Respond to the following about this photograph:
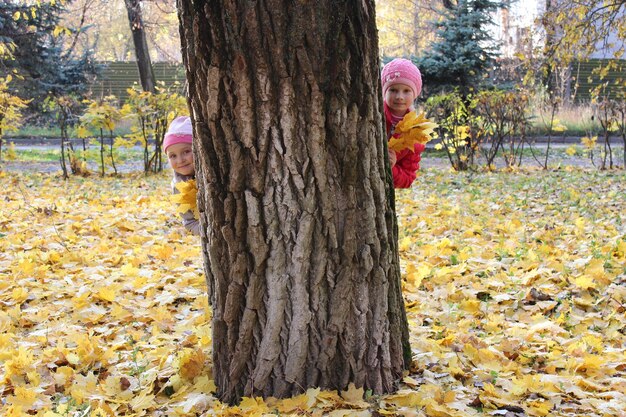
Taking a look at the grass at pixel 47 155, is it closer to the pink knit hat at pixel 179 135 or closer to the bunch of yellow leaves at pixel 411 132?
the pink knit hat at pixel 179 135

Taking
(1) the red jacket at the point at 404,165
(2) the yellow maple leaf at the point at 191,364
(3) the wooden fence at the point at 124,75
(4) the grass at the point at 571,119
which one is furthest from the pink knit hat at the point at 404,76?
(3) the wooden fence at the point at 124,75

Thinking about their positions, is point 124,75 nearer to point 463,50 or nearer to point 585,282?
point 463,50

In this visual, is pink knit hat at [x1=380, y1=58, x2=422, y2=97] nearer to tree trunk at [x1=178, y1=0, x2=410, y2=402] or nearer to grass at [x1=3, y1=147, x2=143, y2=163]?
tree trunk at [x1=178, y1=0, x2=410, y2=402]

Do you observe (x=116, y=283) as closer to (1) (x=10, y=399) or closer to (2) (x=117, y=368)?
(2) (x=117, y=368)

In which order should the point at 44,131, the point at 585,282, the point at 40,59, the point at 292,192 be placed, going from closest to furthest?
the point at 292,192 < the point at 585,282 < the point at 40,59 < the point at 44,131

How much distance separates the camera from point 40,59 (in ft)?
52.2

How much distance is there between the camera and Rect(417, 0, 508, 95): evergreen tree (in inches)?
583

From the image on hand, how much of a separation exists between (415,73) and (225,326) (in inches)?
66.6

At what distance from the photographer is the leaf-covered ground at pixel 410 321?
6.92ft

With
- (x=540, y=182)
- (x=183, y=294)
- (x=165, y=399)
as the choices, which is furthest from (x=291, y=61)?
(x=540, y=182)

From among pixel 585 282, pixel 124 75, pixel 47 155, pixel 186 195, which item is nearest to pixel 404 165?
pixel 186 195

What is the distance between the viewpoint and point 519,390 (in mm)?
2150

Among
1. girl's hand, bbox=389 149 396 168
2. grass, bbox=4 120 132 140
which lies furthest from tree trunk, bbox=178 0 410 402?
grass, bbox=4 120 132 140

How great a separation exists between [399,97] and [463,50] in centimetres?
1237
